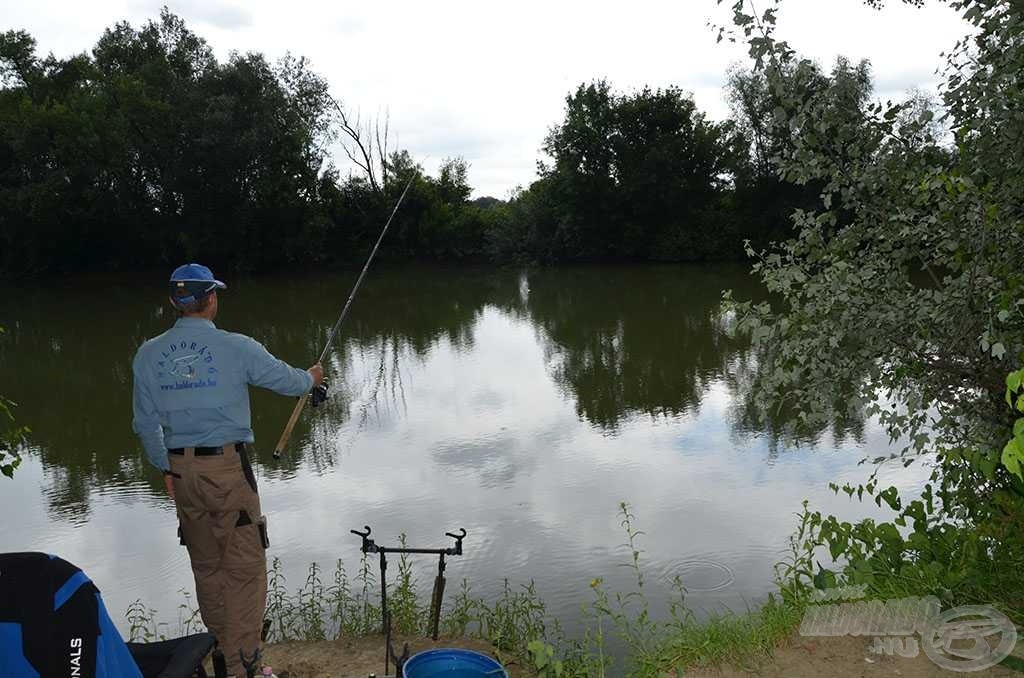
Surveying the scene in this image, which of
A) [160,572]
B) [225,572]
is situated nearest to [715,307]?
[160,572]

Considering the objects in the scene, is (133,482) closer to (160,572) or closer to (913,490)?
(160,572)

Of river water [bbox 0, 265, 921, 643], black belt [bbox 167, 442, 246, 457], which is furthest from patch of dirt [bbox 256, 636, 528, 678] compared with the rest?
black belt [bbox 167, 442, 246, 457]

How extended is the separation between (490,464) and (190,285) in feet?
17.5

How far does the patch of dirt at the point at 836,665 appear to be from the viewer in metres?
3.30

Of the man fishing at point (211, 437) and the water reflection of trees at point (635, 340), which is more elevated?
the man fishing at point (211, 437)

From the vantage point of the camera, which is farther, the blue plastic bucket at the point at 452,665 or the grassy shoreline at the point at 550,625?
the grassy shoreline at the point at 550,625

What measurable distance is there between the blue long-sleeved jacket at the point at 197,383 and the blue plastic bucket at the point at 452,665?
129 cm

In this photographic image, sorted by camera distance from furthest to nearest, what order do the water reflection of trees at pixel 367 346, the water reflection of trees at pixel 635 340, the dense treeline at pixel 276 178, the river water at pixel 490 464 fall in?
the dense treeline at pixel 276 178 → the water reflection of trees at pixel 635 340 → the water reflection of trees at pixel 367 346 → the river water at pixel 490 464

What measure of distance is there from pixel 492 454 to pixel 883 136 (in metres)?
6.05

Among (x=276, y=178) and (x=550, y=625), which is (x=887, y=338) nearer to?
(x=550, y=625)

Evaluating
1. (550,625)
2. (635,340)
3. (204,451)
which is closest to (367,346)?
(635,340)

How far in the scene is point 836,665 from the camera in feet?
11.3
